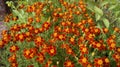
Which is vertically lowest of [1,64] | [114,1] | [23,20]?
[1,64]

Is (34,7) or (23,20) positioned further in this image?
(23,20)

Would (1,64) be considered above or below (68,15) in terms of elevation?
below

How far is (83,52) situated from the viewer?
3197 millimetres

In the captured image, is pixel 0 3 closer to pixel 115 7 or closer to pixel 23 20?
pixel 23 20

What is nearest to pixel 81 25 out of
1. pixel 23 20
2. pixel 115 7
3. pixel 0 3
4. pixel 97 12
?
pixel 97 12

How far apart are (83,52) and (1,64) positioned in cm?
151

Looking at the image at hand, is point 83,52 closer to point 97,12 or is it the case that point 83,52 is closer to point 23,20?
point 97,12

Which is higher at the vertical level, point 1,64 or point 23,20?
point 23,20

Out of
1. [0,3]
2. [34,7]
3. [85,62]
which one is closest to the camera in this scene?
[85,62]

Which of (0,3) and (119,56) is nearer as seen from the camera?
(119,56)

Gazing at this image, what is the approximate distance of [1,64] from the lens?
420cm

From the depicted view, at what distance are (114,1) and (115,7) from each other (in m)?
0.10

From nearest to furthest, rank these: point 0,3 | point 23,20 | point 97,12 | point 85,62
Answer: point 85,62, point 97,12, point 23,20, point 0,3

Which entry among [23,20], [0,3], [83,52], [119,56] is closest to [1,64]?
[23,20]
